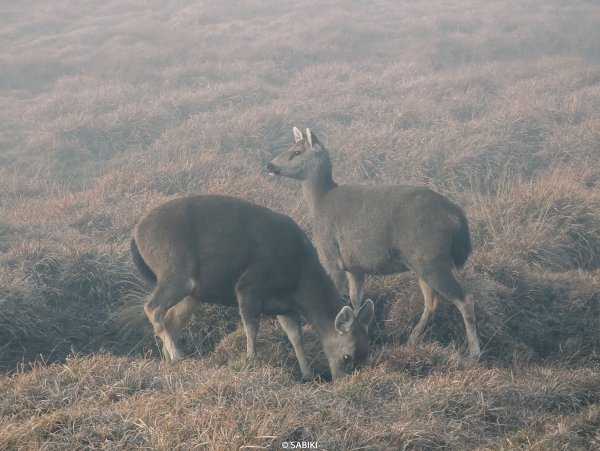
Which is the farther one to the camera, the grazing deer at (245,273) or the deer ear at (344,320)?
the grazing deer at (245,273)

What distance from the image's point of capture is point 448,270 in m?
7.93

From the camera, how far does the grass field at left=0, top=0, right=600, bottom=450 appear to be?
18.8 feet

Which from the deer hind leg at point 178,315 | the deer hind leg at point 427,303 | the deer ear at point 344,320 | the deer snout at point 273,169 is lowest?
the deer hind leg at point 427,303

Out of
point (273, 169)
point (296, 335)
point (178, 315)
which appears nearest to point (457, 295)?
point (296, 335)

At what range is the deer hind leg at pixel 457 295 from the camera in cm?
787

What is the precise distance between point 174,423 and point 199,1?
28.3 m

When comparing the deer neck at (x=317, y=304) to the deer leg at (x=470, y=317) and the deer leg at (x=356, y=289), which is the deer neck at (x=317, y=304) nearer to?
the deer leg at (x=356, y=289)

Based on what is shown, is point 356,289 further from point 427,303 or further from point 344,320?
point 344,320

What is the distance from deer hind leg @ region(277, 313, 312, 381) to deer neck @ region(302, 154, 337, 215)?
6.62 ft

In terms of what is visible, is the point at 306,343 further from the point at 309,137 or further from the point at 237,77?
the point at 237,77

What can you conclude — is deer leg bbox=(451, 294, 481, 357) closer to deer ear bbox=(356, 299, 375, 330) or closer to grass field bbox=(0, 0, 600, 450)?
grass field bbox=(0, 0, 600, 450)

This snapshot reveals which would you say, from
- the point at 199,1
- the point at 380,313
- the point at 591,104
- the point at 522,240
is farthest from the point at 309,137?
the point at 199,1

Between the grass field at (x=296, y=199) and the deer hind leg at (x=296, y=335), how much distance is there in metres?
0.25

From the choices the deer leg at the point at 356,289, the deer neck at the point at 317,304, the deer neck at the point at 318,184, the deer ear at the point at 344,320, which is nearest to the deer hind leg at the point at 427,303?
the deer leg at the point at 356,289
